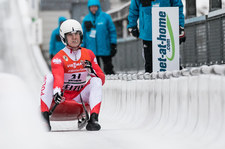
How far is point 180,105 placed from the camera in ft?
18.4

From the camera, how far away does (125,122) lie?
7.58 metres

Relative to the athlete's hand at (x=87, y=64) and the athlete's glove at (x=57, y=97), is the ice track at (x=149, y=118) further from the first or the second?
the athlete's hand at (x=87, y=64)

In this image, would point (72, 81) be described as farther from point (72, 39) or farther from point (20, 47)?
point (20, 47)

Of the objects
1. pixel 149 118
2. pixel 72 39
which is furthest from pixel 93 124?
pixel 72 39

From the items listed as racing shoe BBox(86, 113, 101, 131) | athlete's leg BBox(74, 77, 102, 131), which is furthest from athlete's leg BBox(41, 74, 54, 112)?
racing shoe BBox(86, 113, 101, 131)

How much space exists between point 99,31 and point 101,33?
6 cm

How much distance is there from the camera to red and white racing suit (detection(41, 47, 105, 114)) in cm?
648

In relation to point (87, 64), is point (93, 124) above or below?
below

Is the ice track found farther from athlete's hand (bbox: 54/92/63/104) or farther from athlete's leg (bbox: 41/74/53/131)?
athlete's hand (bbox: 54/92/63/104)

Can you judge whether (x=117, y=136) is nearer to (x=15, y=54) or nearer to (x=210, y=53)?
(x=210, y=53)

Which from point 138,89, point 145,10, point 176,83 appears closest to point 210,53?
point 145,10

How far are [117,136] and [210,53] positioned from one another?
12.0 feet

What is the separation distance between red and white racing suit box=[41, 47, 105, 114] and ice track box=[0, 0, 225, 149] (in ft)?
1.02

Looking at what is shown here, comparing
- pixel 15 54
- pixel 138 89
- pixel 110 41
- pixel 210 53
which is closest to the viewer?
pixel 138 89
